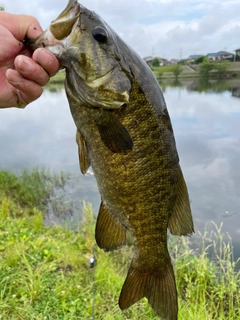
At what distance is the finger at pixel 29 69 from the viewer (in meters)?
1.59

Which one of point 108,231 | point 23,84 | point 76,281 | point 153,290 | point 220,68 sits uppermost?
point 23,84

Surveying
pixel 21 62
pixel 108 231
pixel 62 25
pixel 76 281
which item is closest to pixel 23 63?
pixel 21 62

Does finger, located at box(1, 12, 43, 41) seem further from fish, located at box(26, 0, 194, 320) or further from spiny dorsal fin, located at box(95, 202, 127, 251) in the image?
spiny dorsal fin, located at box(95, 202, 127, 251)

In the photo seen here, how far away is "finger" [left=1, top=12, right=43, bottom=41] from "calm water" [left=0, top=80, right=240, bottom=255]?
6114 mm

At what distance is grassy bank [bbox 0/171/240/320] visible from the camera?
3695 millimetres

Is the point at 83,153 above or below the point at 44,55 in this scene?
below

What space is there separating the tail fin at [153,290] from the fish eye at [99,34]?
1344mm

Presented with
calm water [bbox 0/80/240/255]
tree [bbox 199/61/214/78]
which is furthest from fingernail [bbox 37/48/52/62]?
tree [bbox 199/61/214/78]

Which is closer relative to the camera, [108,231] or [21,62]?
[21,62]

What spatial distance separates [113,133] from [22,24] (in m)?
0.83

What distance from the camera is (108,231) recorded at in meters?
2.05

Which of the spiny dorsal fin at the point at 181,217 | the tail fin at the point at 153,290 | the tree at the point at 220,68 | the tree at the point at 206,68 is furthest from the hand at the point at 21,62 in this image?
the tree at the point at 206,68

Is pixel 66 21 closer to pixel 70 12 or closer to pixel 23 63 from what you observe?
pixel 70 12

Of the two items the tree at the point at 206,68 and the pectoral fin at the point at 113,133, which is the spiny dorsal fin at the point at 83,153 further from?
the tree at the point at 206,68
